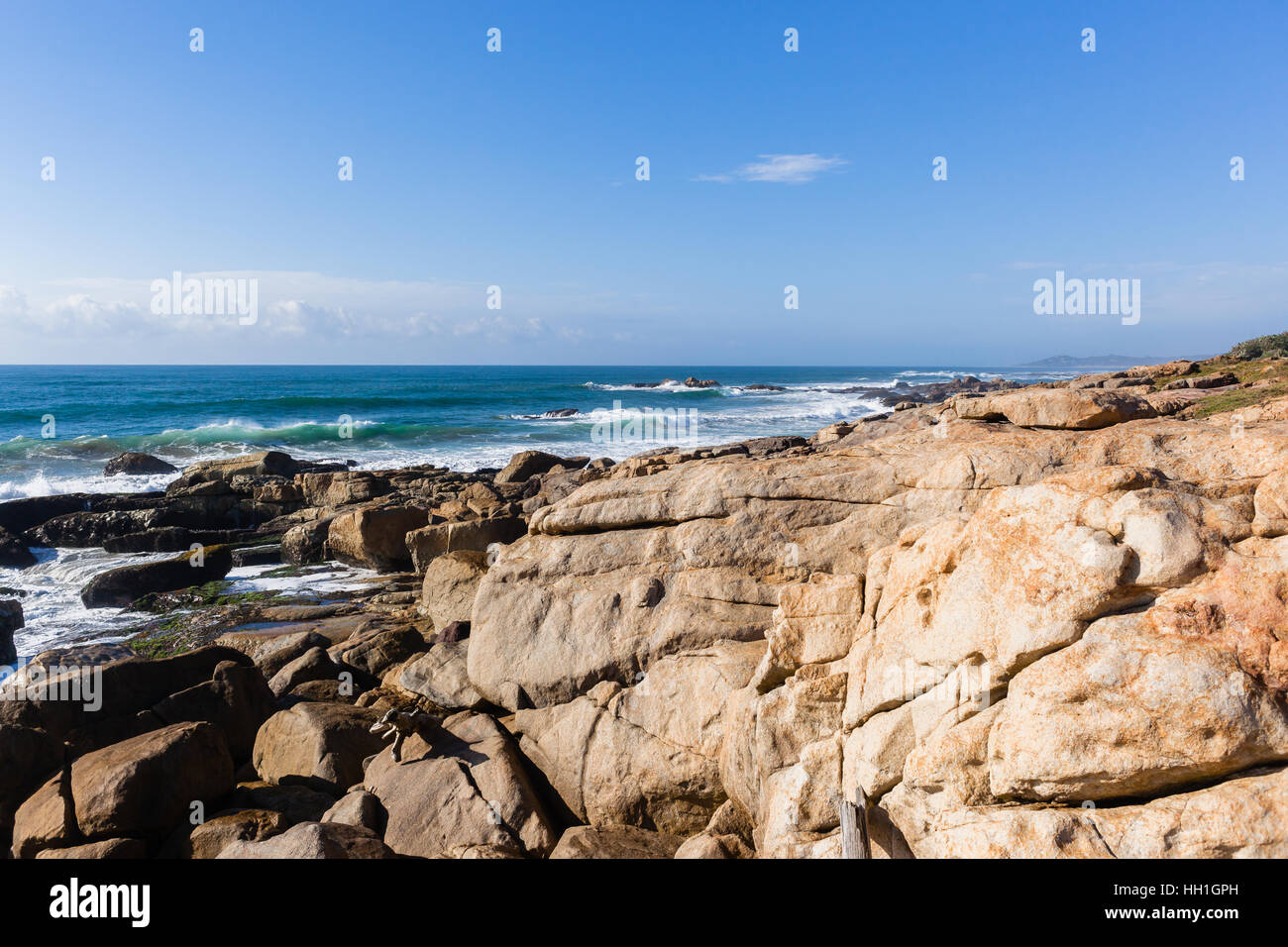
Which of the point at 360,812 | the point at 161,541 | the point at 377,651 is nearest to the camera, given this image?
the point at 360,812

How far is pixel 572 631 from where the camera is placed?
30.8 ft

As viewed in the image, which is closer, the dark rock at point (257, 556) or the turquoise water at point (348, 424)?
the dark rock at point (257, 556)

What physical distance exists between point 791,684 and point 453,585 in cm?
871

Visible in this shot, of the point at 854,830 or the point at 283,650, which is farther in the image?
the point at 283,650

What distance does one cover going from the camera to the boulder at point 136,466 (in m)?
35.3

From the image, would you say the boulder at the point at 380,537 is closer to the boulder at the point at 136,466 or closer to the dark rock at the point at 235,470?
the dark rock at the point at 235,470

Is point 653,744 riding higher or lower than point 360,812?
higher

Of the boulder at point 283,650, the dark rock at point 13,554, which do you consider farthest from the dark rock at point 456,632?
the dark rock at point 13,554

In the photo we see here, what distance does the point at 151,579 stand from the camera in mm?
18938

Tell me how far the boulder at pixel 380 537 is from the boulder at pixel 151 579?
139 inches

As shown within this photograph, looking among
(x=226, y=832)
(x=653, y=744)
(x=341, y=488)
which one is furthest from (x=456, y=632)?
(x=341, y=488)

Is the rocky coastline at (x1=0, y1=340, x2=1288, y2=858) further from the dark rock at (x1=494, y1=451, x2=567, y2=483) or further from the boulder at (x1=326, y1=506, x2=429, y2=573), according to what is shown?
the dark rock at (x1=494, y1=451, x2=567, y2=483)

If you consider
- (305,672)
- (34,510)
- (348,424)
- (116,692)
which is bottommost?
(305,672)

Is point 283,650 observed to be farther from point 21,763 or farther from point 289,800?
point 289,800
